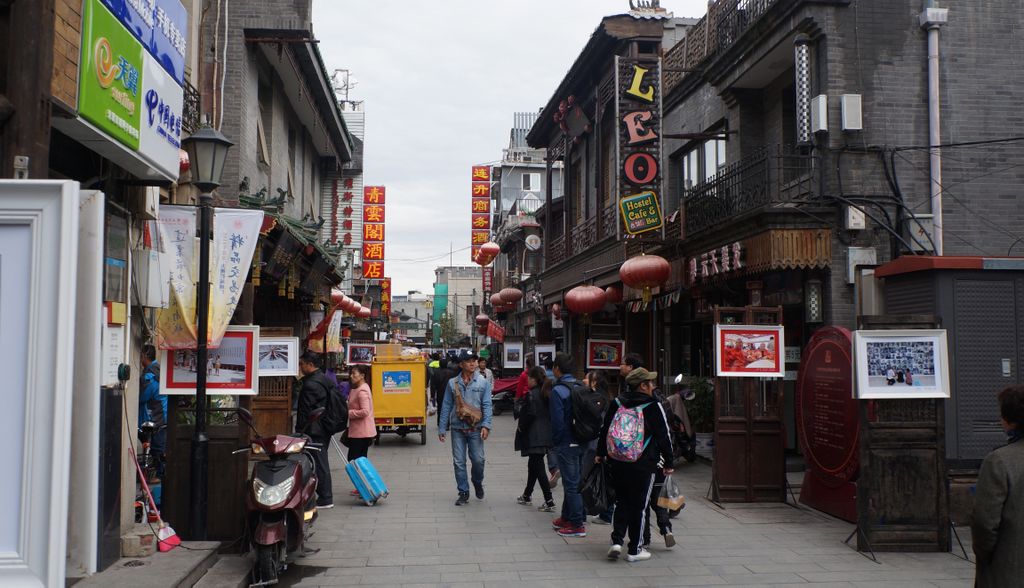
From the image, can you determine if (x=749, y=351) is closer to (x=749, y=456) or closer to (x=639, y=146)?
(x=749, y=456)

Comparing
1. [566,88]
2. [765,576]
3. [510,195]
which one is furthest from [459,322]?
[765,576]

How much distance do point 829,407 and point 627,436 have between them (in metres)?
3.14

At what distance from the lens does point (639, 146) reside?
16562 millimetres

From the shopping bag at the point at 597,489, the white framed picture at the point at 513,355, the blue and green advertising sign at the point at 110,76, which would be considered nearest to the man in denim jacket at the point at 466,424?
the shopping bag at the point at 597,489

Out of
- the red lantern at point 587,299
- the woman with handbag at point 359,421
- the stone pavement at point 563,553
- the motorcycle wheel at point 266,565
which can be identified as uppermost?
the red lantern at point 587,299

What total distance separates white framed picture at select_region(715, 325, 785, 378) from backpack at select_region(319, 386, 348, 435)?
4.90 meters

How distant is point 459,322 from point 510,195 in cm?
5440

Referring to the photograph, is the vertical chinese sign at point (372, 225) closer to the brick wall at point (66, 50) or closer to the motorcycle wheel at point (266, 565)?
the motorcycle wheel at point (266, 565)

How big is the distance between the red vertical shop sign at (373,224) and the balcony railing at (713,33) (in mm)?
18342

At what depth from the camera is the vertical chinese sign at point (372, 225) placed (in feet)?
116

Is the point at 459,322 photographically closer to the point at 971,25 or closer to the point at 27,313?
the point at 971,25

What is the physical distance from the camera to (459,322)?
365ft

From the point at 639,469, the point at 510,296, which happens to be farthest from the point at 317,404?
the point at 510,296

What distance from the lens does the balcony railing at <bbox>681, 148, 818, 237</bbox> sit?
13195 mm
